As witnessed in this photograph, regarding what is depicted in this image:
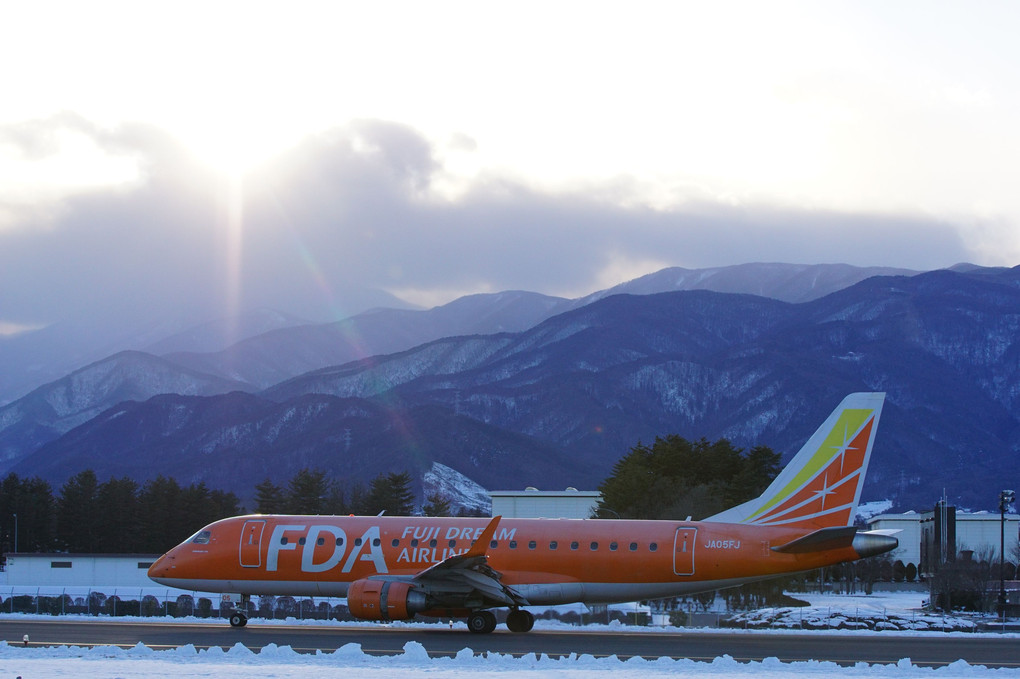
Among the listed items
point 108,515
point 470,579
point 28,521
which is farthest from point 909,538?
point 470,579

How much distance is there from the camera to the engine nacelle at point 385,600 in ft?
102

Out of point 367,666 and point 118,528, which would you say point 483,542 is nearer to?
point 367,666

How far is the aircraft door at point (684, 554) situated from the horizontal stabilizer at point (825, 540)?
2733 mm

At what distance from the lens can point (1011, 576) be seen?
91.9 metres

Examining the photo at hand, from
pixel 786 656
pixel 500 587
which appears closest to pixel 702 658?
pixel 786 656

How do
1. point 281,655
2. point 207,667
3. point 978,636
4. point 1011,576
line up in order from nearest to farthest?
point 207,667, point 281,655, point 978,636, point 1011,576

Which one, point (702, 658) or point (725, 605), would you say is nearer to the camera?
point (702, 658)

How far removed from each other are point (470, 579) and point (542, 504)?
6238 centimetres

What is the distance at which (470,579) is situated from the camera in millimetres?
31656

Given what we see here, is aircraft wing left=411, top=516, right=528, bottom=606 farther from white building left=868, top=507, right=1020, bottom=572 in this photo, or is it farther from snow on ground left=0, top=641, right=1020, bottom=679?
white building left=868, top=507, right=1020, bottom=572

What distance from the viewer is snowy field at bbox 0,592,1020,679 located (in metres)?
21.6

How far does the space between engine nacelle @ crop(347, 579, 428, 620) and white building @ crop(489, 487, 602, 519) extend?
183 ft

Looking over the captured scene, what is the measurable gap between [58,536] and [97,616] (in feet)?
251

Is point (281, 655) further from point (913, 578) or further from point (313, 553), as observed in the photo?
point (913, 578)
